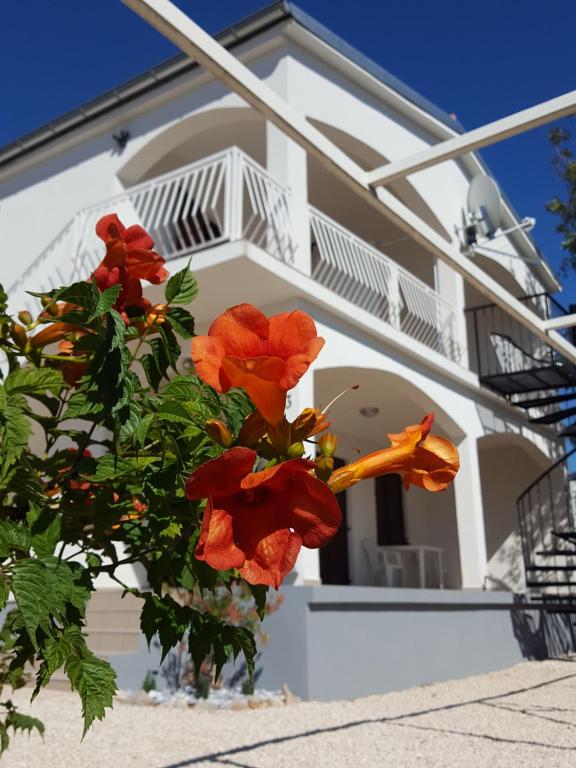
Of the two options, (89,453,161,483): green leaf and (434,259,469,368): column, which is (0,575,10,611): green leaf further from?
(434,259,469,368): column

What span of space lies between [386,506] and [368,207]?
5.30m

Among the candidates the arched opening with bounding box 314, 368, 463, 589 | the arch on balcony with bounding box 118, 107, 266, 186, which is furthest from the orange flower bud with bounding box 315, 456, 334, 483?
the arch on balcony with bounding box 118, 107, 266, 186

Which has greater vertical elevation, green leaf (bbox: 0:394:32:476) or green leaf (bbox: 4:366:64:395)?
green leaf (bbox: 4:366:64:395)

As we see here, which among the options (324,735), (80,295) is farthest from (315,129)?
(324,735)

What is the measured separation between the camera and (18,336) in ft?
4.28

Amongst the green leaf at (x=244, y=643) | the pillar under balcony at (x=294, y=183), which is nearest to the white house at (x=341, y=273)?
the pillar under balcony at (x=294, y=183)

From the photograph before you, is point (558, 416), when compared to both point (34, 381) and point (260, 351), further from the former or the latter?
point (260, 351)

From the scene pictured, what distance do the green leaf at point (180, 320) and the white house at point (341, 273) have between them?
4947mm

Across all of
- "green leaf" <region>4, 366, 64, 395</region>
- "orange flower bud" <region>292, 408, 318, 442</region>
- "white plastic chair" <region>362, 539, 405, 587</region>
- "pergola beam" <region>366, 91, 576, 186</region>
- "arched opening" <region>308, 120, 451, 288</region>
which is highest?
"arched opening" <region>308, 120, 451, 288</region>

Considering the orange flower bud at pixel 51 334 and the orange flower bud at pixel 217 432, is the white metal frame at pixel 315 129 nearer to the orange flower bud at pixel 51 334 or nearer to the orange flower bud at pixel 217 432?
the orange flower bud at pixel 51 334

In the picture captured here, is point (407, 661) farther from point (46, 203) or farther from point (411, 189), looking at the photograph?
point (46, 203)

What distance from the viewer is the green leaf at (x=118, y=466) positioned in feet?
3.21

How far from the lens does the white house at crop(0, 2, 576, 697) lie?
707 centimetres

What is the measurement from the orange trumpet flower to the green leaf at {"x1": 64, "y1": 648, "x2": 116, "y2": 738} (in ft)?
1.44
